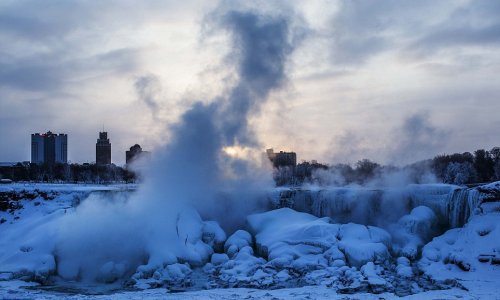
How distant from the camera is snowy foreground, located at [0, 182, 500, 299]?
2472cm

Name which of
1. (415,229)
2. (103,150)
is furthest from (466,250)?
(103,150)

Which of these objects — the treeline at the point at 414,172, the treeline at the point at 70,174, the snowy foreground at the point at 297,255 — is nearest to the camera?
the snowy foreground at the point at 297,255

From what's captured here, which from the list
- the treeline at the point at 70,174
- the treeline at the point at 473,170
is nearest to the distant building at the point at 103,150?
the treeline at the point at 70,174

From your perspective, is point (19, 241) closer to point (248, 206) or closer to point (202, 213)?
point (202, 213)

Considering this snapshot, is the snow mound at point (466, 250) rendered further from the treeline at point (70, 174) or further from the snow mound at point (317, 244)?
the treeline at point (70, 174)

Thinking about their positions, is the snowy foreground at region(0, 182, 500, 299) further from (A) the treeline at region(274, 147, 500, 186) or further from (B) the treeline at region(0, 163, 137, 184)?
(B) the treeline at region(0, 163, 137, 184)

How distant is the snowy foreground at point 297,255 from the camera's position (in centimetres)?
2472

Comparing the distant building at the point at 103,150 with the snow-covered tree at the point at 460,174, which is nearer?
the snow-covered tree at the point at 460,174

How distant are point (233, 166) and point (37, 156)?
13657 centimetres

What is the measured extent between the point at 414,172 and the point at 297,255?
52.5 feet

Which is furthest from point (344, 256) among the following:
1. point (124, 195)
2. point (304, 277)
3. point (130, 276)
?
point (124, 195)

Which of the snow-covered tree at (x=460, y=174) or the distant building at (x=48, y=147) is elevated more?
the distant building at (x=48, y=147)

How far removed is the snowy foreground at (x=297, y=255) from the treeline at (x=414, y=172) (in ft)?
19.6

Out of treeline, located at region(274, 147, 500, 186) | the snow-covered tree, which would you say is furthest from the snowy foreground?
the snow-covered tree
